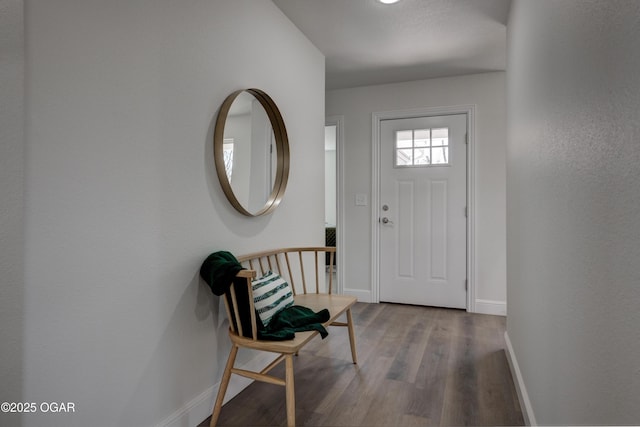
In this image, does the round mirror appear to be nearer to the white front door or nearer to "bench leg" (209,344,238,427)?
"bench leg" (209,344,238,427)

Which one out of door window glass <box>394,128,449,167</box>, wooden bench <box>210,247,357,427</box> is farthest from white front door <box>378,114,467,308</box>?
wooden bench <box>210,247,357,427</box>

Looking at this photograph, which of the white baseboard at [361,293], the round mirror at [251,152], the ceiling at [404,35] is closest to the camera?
the round mirror at [251,152]

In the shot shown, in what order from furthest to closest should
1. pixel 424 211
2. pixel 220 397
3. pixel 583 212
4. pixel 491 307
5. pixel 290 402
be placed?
1. pixel 424 211
2. pixel 491 307
3. pixel 220 397
4. pixel 290 402
5. pixel 583 212

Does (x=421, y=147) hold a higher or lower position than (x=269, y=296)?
higher

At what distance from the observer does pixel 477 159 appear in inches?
147

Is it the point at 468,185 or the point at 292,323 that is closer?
the point at 292,323

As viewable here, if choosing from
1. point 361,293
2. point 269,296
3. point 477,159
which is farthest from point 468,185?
point 269,296

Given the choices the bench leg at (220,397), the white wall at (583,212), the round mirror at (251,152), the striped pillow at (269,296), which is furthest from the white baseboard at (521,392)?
the round mirror at (251,152)

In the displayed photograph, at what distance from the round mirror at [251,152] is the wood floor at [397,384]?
40.2 inches

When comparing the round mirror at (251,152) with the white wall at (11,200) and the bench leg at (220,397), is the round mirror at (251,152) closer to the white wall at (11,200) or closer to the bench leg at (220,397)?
the bench leg at (220,397)

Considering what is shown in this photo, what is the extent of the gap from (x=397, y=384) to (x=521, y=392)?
0.63 m

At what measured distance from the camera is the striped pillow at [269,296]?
188cm

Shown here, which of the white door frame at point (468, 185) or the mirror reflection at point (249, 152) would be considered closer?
the mirror reflection at point (249, 152)

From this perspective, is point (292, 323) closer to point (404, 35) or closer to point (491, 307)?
point (404, 35)
